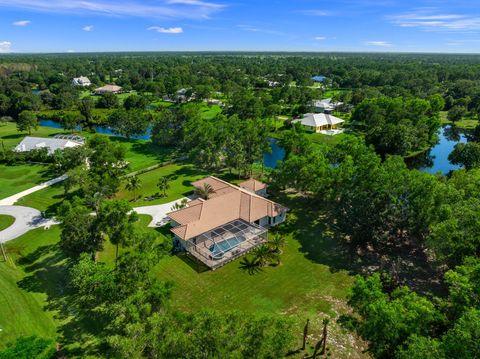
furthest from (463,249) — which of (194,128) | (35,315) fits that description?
(194,128)

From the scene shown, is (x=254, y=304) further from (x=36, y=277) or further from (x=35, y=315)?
(x=36, y=277)

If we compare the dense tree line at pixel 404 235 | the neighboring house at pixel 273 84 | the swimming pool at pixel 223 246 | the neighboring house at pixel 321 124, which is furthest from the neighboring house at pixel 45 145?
the neighboring house at pixel 273 84

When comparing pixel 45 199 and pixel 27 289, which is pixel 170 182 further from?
pixel 27 289

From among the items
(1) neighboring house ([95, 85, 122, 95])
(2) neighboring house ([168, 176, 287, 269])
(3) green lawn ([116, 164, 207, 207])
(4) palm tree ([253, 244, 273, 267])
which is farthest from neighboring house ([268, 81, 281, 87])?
(4) palm tree ([253, 244, 273, 267])

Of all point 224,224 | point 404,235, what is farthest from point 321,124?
point 224,224

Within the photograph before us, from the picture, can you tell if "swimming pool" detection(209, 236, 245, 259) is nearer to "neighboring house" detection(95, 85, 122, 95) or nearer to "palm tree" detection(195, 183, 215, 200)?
"palm tree" detection(195, 183, 215, 200)

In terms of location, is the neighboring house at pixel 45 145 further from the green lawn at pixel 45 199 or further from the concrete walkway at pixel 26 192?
the green lawn at pixel 45 199

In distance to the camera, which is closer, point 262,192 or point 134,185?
point 134,185
